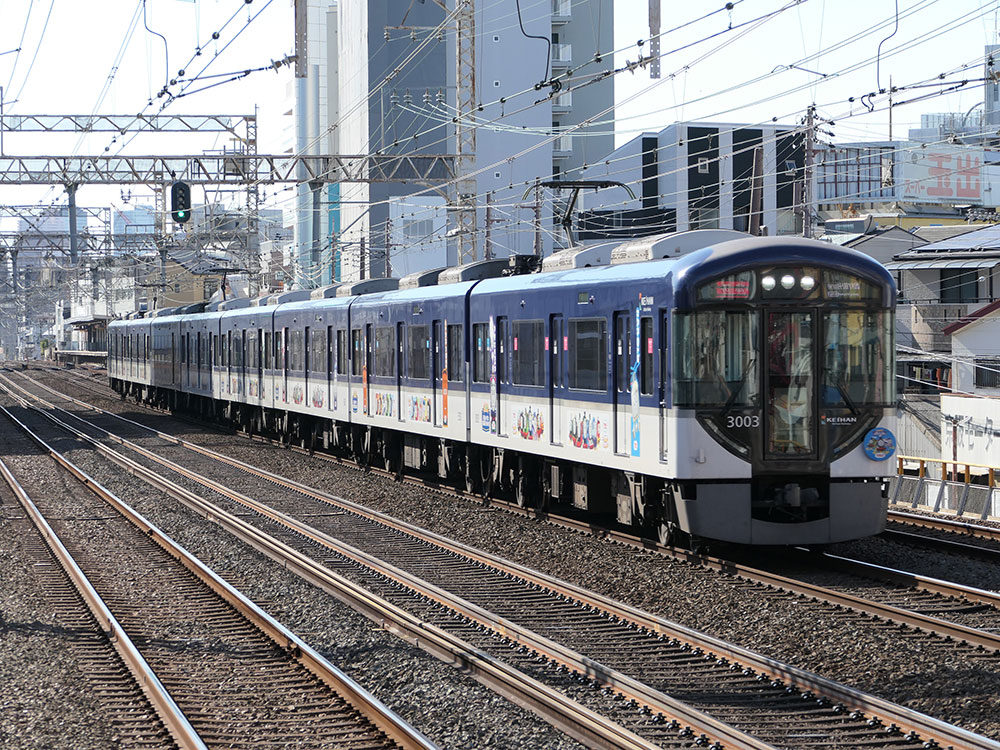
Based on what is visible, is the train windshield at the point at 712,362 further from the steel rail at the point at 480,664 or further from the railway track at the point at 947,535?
the steel rail at the point at 480,664

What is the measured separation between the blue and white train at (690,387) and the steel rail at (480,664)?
3.01 meters

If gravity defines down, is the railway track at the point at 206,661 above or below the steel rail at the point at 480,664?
below

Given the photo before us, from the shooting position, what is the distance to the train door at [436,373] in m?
17.9

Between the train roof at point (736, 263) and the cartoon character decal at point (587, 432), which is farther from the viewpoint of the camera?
the cartoon character decal at point (587, 432)

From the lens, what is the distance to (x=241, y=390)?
30328 mm

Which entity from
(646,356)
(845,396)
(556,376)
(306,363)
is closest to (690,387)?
(646,356)

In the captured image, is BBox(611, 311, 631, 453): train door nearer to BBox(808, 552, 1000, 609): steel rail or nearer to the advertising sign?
BBox(808, 552, 1000, 609): steel rail

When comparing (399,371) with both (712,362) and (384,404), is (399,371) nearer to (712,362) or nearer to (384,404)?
(384,404)

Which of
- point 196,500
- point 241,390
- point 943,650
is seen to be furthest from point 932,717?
point 241,390

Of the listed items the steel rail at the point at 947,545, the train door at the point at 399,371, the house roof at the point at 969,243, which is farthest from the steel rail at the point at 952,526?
the house roof at the point at 969,243

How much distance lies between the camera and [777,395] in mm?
11664

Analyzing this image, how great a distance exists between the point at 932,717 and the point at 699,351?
5150 mm

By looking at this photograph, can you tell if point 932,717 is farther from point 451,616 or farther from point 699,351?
point 699,351

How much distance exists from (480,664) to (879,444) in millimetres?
5262
